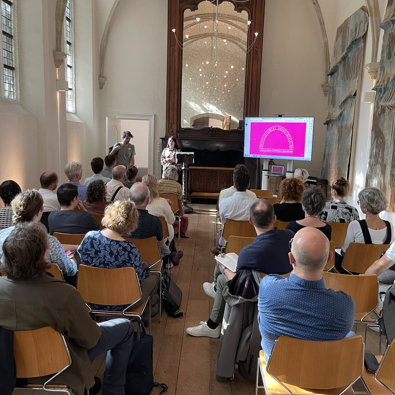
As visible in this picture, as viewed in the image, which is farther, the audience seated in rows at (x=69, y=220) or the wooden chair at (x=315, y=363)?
the audience seated in rows at (x=69, y=220)

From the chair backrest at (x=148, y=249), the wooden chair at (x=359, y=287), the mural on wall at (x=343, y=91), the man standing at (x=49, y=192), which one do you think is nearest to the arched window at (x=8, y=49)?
the man standing at (x=49, y=192)

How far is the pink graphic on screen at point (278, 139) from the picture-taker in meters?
8.52

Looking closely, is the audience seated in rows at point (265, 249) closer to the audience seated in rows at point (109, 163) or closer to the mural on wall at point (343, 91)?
the audience seated in rows at point (109, 163)

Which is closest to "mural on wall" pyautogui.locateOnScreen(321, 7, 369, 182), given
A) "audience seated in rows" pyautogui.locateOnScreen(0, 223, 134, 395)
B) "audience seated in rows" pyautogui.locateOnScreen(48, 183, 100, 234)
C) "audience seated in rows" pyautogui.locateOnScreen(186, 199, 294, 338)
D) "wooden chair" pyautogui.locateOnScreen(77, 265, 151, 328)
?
"audience seated in rows" pyautogui.locateOnScreen(186, 199, 294, 338)

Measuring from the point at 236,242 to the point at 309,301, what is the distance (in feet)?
5.34

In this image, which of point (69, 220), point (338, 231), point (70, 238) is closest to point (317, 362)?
point (70, 238)

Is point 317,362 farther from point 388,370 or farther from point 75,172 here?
point 75,172

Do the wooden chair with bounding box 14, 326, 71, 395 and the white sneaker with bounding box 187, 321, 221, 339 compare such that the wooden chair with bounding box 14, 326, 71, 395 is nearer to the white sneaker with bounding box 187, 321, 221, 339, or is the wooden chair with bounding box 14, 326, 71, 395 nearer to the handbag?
the white sneaker with bounding box 187, 321, 221, 339

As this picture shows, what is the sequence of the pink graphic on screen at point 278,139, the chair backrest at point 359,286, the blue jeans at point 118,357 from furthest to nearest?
the pink graphic on screen at point 278,139
the chair backrest at point 359,286
the blue jeans at point 118,357

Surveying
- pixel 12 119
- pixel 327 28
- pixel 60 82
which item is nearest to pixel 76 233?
pixel 12 119

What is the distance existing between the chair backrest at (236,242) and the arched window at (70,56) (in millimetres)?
7348

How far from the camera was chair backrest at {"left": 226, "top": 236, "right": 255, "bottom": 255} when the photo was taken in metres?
3.36

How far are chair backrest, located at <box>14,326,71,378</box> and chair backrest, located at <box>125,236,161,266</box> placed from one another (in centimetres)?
151

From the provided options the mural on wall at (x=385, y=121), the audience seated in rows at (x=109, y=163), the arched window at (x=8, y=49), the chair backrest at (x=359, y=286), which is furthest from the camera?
the arched window at (x=8, y=49)
